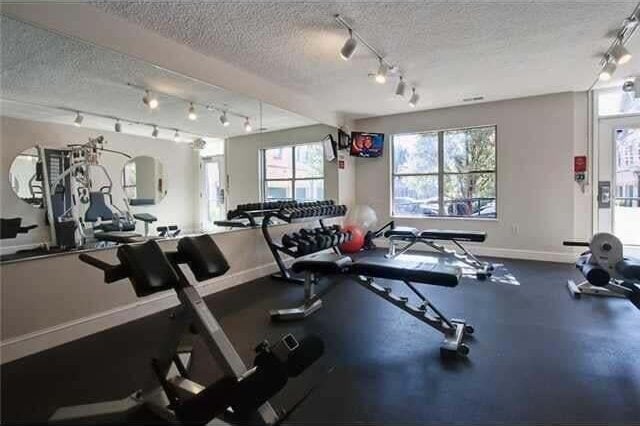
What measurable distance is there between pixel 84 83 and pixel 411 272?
324 centimetres

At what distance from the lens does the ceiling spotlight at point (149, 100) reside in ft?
11.3

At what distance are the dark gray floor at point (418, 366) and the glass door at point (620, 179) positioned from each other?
225 cm

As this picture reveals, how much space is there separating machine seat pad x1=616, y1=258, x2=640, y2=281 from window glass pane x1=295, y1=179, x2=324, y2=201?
12.9 ft

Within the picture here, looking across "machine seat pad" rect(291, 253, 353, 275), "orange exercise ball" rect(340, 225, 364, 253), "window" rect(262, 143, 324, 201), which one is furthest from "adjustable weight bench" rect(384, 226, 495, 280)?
"machine seat pad" rect(291, 253, 353, 275)

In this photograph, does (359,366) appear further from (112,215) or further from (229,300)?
(112,215)

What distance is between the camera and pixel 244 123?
14.8 ft

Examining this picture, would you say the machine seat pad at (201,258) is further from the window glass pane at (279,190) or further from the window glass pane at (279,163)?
the window glass pane at (279,163)

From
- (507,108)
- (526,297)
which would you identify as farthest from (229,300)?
(507,108)

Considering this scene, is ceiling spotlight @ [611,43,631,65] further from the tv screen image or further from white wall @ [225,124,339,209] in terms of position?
white wall @ [225,124,339,209]

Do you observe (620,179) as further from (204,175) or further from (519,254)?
(204,175)

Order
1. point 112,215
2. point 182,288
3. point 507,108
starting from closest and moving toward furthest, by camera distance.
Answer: point 182,288 < point 112,215 < point 507,108

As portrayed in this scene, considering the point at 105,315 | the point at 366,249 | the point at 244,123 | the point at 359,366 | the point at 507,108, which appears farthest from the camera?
the point at 366,249

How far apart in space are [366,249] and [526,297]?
117 inches

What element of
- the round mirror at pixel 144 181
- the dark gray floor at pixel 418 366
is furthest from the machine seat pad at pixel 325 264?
the round mirror at pixel 144 181
